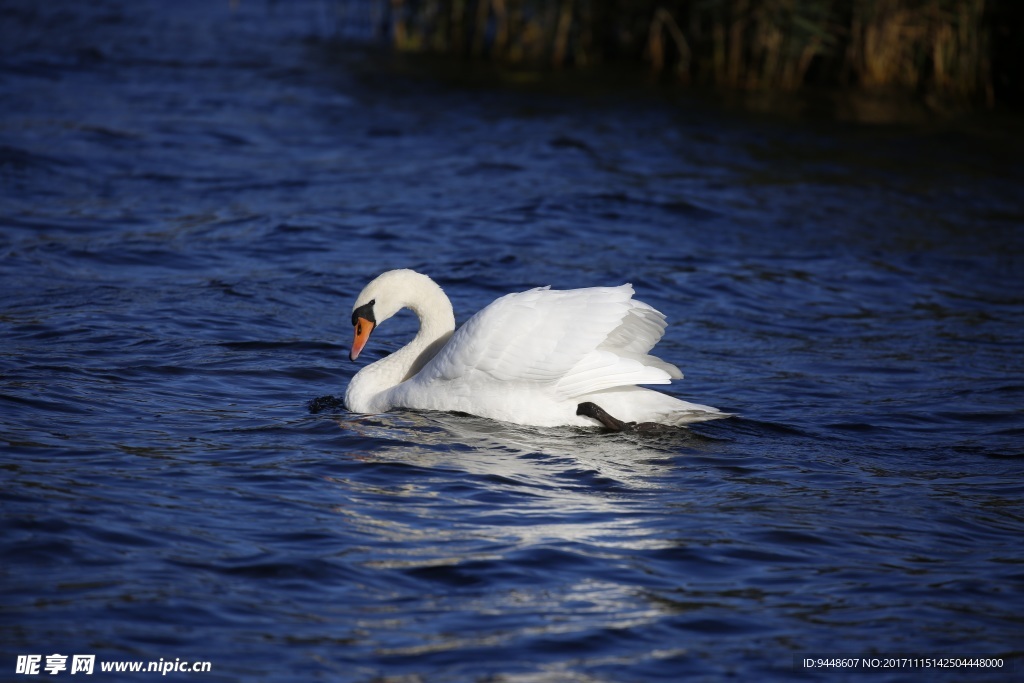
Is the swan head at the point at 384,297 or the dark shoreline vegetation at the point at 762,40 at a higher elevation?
the dark shoreline vegetation at the point at 762,40

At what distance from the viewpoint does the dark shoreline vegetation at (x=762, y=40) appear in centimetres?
1759

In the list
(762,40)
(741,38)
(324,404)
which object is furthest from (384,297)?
(741,38)

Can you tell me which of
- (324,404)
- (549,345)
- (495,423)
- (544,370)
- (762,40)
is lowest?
(324,404)

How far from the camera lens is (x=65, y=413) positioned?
7152 mm

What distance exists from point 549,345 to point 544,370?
0.50 feet

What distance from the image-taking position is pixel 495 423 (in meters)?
7.35

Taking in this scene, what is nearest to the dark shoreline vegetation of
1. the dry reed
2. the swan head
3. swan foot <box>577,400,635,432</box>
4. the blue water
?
the dry reed

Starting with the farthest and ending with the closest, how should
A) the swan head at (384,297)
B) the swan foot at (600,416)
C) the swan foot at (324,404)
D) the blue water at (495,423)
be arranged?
the swan head at (384,297), the swan foot at (324,404), the swan foot at (600,416), the blue water at (495,423)

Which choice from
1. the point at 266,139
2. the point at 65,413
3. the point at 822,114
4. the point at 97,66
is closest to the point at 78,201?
the point at 266,139

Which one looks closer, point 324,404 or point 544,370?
point 544,370

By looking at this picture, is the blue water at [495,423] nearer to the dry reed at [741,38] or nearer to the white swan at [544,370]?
the white swan at [544,370]

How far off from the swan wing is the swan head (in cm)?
70

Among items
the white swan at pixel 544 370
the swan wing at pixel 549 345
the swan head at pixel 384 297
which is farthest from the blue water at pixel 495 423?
the swan head at pixel 384 297

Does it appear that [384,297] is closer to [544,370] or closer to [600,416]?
[544,370]
